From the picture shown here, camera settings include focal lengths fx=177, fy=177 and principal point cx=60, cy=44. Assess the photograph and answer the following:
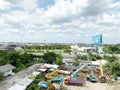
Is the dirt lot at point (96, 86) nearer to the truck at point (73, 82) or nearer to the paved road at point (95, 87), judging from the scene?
the paved road at point (95, 87)

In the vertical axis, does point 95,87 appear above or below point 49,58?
below

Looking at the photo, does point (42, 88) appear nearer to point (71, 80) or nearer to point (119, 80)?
point (71, 80)

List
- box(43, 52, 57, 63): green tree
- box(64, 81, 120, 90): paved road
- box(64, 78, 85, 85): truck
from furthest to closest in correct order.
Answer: box(43, 52, 57, 63): green tree, box(64, 78, 85, 85): truck, box(64, 81, 120, 90): paved road

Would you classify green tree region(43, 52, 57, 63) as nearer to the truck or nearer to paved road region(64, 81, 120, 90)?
the truck

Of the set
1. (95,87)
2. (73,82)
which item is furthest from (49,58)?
(95,87)


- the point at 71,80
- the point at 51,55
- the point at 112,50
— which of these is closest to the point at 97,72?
the point at 71,80

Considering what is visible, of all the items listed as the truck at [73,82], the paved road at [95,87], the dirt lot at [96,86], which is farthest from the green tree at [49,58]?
the paved road at [95,87]

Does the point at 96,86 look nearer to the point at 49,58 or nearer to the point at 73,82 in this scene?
the point at 73,82

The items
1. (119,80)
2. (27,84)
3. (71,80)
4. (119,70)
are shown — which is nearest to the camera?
(27,84)

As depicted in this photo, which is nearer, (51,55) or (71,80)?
(71,80)

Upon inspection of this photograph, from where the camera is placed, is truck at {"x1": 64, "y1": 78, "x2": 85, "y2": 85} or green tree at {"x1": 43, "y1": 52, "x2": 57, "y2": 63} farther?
green tree at {"x1": 43, "y1": 52, "x2": 57, "y2": 63}

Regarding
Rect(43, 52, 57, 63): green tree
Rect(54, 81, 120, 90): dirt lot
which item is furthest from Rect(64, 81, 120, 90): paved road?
Rect(43, 52, 57, 63): green tree
